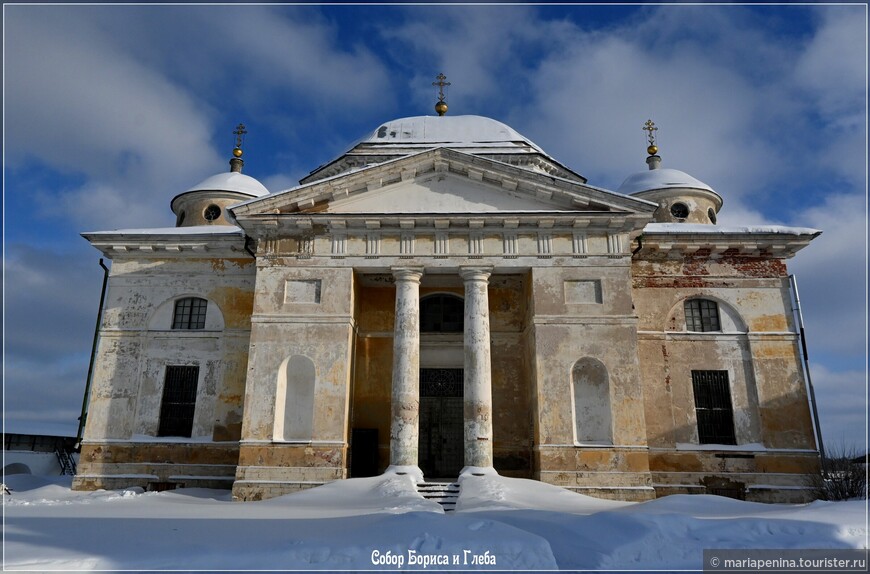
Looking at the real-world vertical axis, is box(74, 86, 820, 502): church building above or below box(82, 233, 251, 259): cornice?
below

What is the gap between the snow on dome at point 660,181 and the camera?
23328mm

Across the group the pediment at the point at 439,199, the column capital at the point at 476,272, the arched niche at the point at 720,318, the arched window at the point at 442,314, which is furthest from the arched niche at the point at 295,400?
the arched niche at the point at 720,318

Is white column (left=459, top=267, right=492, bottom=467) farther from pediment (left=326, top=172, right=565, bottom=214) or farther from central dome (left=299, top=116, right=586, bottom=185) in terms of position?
central dome (left=299, top=116, right=586, bottom=185)

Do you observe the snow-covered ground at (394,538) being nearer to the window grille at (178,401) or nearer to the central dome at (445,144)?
the window grille at (178,401)

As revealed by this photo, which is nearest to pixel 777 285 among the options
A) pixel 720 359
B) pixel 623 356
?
pixel 720 359

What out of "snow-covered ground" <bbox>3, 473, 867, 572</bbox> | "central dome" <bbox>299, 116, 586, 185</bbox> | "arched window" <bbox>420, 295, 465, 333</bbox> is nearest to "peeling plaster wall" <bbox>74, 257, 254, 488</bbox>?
"arched window" <bbox>420, 295, 465, 333</bbox>

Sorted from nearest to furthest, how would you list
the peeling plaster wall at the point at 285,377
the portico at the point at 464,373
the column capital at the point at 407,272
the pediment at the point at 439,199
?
the portico at the point at 464,373
the peeling plaster wall at the point at 285,377
the column capital at the point at 407,272
the pediment at the point at 439,199

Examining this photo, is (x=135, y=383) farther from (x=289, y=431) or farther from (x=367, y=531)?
(x=367, y=531)

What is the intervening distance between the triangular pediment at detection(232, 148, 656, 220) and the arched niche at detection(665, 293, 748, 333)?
3.25 meters

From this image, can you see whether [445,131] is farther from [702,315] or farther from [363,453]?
[363,453]

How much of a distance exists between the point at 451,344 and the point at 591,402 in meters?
4.45

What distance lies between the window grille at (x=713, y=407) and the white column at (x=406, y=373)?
7.77 meters

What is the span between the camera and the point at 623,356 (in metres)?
15.5

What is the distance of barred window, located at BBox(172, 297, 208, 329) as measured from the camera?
720 inches
